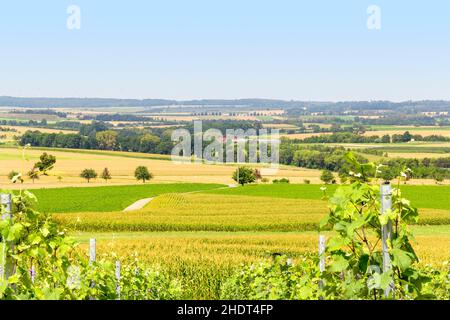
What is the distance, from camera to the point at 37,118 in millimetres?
152125

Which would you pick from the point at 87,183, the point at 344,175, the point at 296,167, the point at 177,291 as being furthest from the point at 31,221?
the point at 296,167

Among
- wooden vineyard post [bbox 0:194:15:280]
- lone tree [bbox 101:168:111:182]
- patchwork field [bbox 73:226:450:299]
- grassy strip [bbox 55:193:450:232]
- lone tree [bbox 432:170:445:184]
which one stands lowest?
lone tree [bbox 101:168:111:182]

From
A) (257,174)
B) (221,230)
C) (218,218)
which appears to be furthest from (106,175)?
(221,230)

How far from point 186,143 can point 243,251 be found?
9632 cm

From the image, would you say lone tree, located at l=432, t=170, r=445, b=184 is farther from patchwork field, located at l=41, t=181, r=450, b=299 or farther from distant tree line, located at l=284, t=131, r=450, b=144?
distant tree line, located at l=284, t=131, r=450, b=144

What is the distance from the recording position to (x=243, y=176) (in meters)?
82.4

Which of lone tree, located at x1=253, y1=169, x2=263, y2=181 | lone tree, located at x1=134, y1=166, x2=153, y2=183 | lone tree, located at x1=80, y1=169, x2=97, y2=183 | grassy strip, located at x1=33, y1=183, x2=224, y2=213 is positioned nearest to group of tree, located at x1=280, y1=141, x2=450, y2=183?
lone tree, located at x1=253, y1=169, x2=263, y2=181

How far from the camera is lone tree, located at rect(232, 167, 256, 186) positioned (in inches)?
3228

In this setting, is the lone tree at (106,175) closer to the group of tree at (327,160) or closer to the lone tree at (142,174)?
the lone tree at (142,174)

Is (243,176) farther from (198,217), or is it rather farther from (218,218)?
(218,218)

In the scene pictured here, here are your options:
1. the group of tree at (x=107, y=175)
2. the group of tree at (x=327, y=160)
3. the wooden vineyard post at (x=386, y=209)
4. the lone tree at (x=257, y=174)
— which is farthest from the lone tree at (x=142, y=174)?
the wooden vineyard post at (x=386, y=209)

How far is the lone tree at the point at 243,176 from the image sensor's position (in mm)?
82000

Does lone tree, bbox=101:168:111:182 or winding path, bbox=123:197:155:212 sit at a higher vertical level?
winding path, bbox=123:197:155:212
